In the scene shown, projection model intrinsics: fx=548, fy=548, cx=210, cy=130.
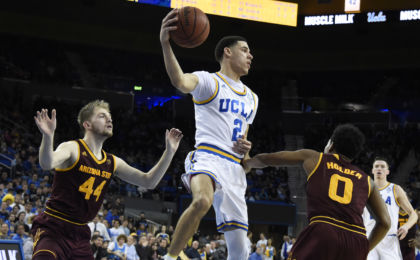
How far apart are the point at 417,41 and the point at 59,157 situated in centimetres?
2592

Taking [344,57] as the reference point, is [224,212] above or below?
below

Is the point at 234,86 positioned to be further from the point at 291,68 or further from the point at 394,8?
the point at 291,68

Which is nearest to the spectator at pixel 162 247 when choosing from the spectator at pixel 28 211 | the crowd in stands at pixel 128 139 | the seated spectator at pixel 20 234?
the crowd in stands at pixel 128 139

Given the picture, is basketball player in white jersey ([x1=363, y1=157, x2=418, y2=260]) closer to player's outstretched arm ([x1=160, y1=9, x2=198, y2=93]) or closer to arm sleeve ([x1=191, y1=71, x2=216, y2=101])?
arm sleeve ([x1=191, y1=71, x2=216, y2=101])

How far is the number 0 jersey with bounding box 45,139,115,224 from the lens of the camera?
15.9ft

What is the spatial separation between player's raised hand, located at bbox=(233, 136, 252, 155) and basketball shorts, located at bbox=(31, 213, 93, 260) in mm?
1659

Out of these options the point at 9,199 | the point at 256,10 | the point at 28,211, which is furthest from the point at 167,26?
the point at 256,10

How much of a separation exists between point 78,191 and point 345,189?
7.63 feet

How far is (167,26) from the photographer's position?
5.10 m

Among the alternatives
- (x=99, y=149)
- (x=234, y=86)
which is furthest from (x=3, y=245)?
(x=234, y=86)

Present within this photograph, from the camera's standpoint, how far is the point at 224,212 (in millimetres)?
5375

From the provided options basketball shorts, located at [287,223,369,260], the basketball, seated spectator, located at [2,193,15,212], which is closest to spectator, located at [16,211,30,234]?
seated spectator, located at [2,193,15,212]

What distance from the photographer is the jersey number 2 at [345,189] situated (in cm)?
456

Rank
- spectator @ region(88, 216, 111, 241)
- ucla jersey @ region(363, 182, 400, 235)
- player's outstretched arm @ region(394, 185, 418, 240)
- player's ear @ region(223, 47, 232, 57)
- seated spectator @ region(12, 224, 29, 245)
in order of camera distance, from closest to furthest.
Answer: player's ear @ region(223, 47, 232, 57)
player's outstretched arm @ region(394, 185, 418, 240)
ucla jersey @ region(363, 182, 400, 235)
seated spectator @ region(12, 224, 29, 245)
spectator @ region(88, 216, 111, 241)
